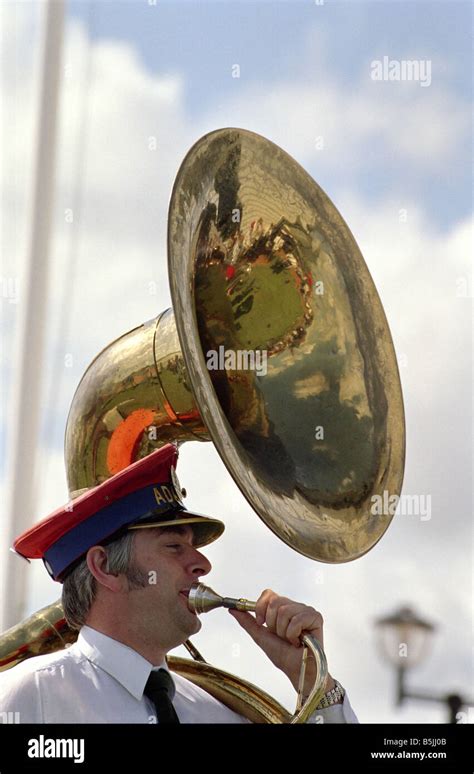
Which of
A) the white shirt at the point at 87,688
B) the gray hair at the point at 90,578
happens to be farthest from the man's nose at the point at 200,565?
the white shirt at the point at 87,688

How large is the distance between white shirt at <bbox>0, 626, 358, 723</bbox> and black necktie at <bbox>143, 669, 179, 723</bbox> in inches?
0.7

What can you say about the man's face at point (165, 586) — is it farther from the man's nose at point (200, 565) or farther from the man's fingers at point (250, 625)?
the man's fingers at point (250, 625)

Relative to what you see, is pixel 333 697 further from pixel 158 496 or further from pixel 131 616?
pixel 158 496

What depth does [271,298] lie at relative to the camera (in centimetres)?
434

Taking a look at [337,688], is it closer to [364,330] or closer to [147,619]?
[147,619]

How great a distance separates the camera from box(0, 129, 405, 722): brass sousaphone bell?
3945mm

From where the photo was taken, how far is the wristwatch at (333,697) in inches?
147

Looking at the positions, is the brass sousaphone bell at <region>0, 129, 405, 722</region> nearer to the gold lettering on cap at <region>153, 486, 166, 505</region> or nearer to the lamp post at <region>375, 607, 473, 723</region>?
the gold lettering on cap at <region>153, 486, 166, 505</region>

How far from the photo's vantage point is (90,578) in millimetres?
3814

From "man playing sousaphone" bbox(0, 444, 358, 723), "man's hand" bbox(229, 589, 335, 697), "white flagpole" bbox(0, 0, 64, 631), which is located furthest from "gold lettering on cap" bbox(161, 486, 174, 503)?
"white flagpole" bbox(0, 0, 64, 631)

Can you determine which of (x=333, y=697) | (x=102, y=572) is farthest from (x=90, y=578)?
(x=333, y=697)

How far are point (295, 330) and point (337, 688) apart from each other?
114 cm

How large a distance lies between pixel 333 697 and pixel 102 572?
677mm
